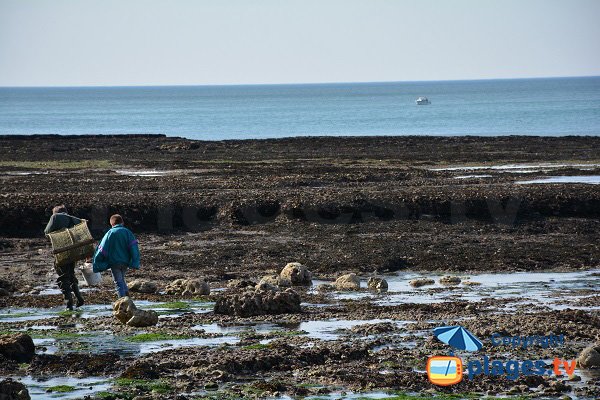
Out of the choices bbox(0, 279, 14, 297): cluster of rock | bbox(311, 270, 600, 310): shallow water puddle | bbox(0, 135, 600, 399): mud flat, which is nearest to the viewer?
bbox(0, 135, 600, 399): mud flat

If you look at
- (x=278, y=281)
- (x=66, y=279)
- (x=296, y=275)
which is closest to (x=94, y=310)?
(x=66, y=279)

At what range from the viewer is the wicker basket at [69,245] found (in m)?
16.5

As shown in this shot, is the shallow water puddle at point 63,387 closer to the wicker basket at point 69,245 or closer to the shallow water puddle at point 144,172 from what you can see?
the wicker basket at point 69,245

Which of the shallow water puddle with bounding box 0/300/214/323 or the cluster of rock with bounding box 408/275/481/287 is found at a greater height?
the shallow water puddle with bounding box 0/300/214/323

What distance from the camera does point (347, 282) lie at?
61.1ft

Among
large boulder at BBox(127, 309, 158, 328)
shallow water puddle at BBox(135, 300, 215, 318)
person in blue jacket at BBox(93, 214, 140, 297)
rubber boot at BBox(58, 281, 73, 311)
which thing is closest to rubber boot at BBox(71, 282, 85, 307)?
rubber boot at BBox(58, 281, 73, 311)

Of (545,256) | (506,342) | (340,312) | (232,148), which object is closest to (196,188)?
(545,256)

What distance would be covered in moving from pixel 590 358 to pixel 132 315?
634 centimetres

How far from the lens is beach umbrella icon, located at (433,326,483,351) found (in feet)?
42.5

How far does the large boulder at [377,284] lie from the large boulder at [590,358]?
6.54m

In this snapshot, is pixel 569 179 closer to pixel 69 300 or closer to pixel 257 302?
pixel 257 302

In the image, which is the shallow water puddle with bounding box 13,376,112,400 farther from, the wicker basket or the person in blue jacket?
the wicker basket

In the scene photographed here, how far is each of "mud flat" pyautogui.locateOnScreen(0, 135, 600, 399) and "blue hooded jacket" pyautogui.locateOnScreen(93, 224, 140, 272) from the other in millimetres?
828

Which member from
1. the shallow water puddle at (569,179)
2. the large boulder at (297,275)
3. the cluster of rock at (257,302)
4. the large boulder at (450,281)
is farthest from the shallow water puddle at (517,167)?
the cluster of rock at (257,302)
